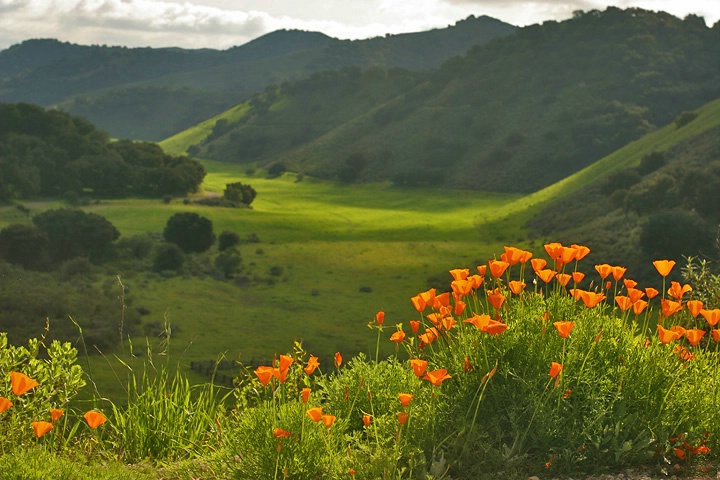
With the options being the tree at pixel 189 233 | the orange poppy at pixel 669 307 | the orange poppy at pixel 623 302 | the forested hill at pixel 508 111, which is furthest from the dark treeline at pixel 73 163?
the orange poppy at pixel 669 307

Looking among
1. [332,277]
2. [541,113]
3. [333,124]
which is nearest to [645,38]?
[541,113]

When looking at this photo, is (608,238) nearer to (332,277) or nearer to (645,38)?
(332,277)

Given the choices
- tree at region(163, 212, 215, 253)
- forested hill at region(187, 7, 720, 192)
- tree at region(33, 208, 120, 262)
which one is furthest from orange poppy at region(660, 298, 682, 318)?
forested hill at region(187, 7, 720, 192)

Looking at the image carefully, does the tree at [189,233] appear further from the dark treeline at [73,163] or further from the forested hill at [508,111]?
the forested hill at [508,111]

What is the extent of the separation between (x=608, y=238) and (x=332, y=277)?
22.5 m

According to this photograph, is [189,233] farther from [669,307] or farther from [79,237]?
[669,307]

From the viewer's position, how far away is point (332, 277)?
198ft

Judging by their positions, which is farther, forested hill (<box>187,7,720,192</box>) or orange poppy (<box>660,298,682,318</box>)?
forested hill (<box>187,7,720,192</box>)

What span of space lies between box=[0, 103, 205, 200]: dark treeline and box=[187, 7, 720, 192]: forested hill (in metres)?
37.0

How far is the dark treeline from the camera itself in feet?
298

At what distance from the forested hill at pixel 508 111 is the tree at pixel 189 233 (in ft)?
181

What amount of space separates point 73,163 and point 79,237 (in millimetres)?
32855

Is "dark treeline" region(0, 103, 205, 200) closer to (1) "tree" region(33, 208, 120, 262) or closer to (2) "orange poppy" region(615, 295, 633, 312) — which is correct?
(1) "tree" region(33, 208, 120, 262)

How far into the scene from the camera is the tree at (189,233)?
69.9 metres
